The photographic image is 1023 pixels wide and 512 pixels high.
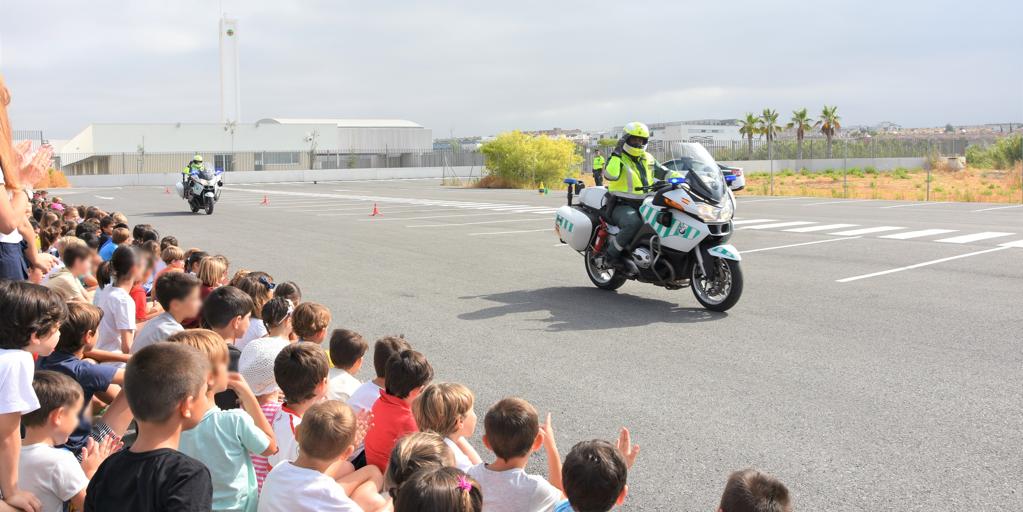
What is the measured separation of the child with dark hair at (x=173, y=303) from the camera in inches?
219

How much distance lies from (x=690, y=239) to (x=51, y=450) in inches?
296

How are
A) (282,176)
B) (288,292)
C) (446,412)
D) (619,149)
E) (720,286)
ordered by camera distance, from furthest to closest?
(282,176)
(619,149)
(720,286)
(288,292)
(446,412)

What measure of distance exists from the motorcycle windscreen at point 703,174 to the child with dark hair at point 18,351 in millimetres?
7461

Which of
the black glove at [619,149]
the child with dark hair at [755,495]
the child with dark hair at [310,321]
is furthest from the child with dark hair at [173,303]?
the black glove at [619,149]

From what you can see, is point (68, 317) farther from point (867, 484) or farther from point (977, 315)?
point (977, 315)

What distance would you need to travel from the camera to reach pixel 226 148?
3041 inches

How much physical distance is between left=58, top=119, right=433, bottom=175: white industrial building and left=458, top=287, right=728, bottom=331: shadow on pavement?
6008 cm

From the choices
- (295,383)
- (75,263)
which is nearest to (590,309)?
(75,263)

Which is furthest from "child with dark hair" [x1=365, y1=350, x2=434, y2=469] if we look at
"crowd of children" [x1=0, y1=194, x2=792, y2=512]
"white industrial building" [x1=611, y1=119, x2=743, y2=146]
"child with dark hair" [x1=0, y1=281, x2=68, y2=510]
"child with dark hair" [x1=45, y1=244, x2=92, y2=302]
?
"white industrial building" [x1=611, y1=119, x2=743, y2=146]

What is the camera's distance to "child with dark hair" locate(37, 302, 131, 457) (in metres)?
4.36

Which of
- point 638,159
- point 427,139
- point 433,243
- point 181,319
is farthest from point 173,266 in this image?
point 427,139

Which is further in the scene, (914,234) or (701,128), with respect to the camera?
(701,128)

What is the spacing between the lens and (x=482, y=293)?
37.3ft

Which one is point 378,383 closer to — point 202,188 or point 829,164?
point 202,188
